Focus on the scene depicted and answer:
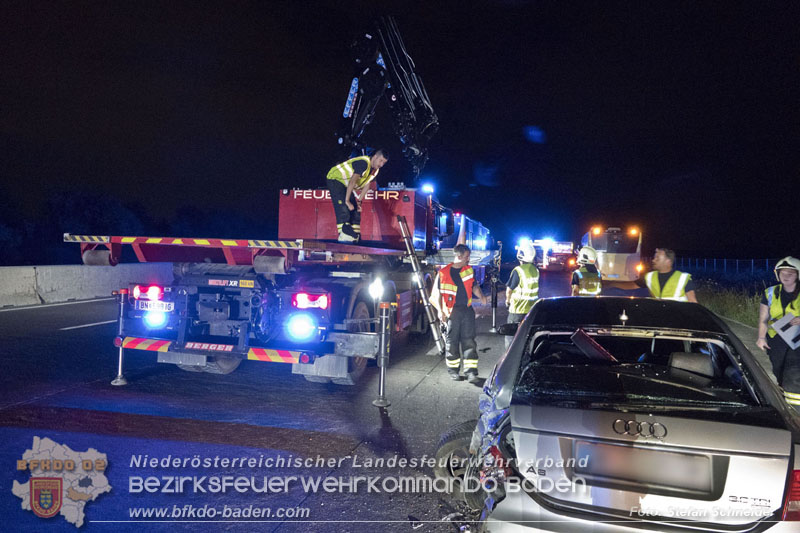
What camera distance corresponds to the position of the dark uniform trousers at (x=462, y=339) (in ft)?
24.1

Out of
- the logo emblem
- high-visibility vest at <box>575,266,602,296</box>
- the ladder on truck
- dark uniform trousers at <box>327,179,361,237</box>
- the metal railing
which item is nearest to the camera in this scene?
the logo emblem

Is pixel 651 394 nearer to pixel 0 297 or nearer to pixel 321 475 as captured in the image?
pixel 321 475

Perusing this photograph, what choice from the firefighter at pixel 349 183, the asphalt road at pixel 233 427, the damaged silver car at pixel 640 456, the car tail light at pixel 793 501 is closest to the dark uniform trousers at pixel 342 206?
the firefighter at pixel 349 183

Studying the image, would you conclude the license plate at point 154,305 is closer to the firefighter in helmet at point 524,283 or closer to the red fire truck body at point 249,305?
the red fire truck body at point 249,305

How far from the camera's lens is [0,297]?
13.2 metres

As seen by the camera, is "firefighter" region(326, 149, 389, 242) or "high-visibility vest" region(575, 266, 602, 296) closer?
"firefighter" region(326, 149, 389, 242)

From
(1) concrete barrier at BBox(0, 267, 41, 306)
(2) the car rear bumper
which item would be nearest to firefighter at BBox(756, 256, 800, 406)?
(2) the car rear bumper

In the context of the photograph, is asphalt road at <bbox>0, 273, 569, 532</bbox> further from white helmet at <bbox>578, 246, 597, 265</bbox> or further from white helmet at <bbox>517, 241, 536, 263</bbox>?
white helmet at <bbox>578, 246, 597, 265</bbox>

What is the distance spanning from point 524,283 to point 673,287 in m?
1.82

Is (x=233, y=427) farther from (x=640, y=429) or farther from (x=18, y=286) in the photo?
(x=18, y=286)

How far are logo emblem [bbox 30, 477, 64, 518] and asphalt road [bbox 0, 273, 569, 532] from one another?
86mm

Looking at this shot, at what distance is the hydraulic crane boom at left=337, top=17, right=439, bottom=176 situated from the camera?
37.6 ft

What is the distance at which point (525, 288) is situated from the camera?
7301 millimetres

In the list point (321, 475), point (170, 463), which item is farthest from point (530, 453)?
point (170, 463)
